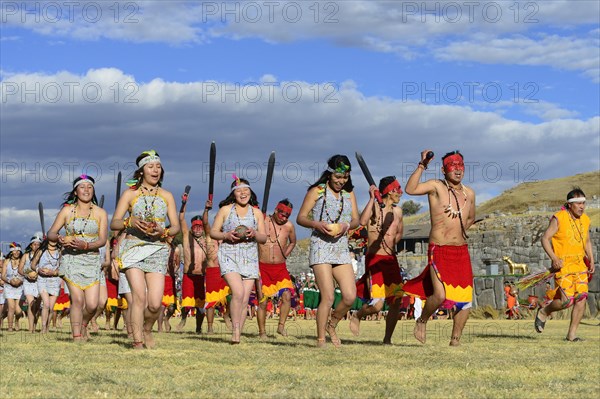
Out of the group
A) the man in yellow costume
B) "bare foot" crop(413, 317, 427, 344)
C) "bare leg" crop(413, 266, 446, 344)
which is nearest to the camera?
"bare leg" crop(413, 266, 446, 344)

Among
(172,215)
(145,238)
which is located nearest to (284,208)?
(172,215)

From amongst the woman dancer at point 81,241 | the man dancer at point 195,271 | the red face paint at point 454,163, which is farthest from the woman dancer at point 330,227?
the man dancer at point 195,271

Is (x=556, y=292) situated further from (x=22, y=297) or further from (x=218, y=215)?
(x=22, y=297)

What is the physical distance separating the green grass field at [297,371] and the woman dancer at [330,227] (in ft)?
1.84

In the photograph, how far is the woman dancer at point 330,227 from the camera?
10.8m

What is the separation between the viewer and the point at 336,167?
10.8 m

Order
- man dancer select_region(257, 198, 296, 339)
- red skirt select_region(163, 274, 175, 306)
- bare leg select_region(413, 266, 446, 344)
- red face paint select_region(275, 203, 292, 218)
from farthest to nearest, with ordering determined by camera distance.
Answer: red skirt select_region(163, 274, 175, 306)
red face paint select_region(275, 203, 292, 218)
man dancer select_region(257, 198, 296, 339)
bare leg select_region(413, 266, 446, 344)

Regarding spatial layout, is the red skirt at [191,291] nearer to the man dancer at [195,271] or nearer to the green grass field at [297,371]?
the man dancer at [195,271]

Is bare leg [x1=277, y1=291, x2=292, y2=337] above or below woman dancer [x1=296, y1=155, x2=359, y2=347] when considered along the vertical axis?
below

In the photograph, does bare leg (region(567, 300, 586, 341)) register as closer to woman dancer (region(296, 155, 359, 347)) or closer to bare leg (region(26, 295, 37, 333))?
woman dancer (region(296, 155, 359, 347))

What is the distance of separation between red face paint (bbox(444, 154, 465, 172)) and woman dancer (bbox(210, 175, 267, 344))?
224cm

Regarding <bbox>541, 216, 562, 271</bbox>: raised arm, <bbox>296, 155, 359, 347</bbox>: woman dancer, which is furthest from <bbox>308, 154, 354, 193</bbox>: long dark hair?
<bbox>541, 216, 562, 271</bbox>: raised arm

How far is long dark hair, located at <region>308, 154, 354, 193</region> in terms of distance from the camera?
1084cm

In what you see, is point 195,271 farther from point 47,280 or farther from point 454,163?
point 454,163
